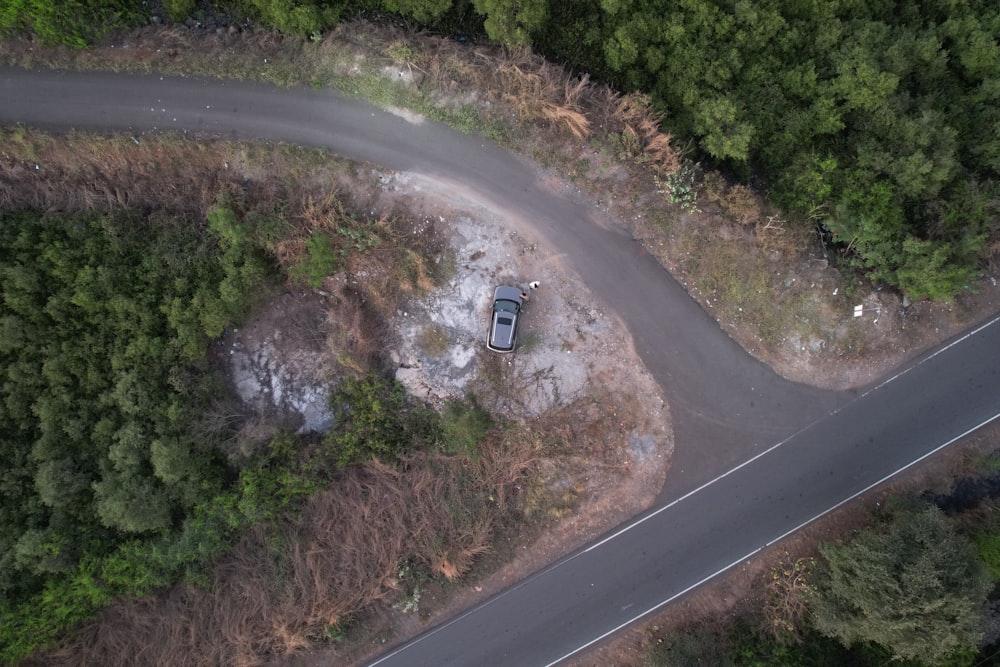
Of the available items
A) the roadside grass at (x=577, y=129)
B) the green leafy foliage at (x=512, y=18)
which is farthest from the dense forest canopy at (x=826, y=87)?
the roadside grass at (x=577, y=129)

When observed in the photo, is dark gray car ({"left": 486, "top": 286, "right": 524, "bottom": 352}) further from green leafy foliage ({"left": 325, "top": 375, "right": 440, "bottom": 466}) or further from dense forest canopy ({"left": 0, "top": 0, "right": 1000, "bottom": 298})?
dense forest canopy ({"left": 0, "top": 0, "right": 1000, "bottom": 298})

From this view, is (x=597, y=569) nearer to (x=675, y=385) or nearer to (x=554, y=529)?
(x=554, y=529)

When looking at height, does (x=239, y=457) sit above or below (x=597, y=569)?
below

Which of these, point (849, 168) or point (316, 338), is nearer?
point (849, 168)

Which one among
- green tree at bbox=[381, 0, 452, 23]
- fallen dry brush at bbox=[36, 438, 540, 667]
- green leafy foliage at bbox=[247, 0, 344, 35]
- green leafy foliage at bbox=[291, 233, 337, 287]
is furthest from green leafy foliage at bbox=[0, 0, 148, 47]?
fallen dry brush at bbox=[36, 438, 540, 667]

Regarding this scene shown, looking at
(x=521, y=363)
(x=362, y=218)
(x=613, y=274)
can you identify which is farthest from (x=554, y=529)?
(x=362, y=218)
